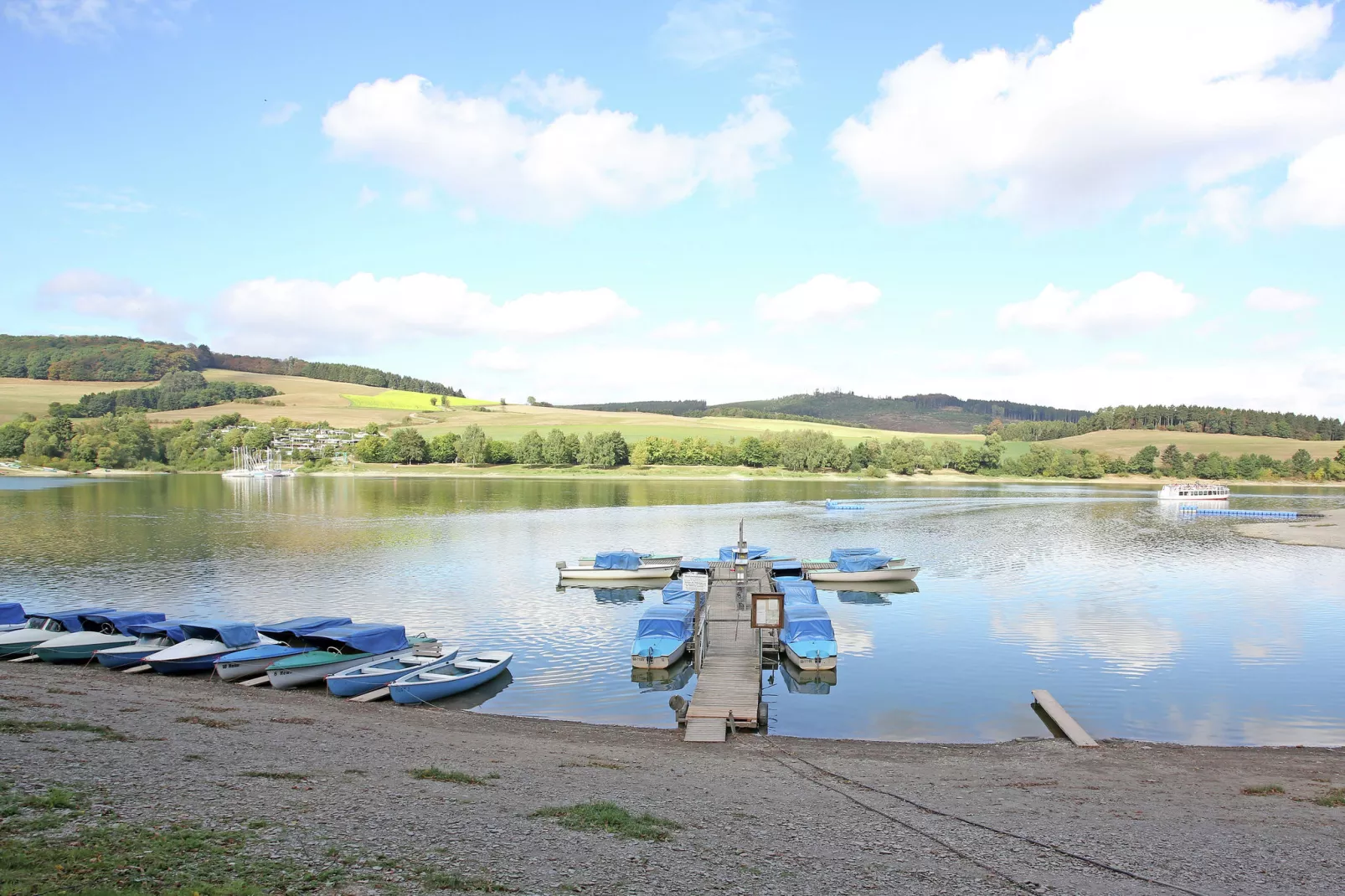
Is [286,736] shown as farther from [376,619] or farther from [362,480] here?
[362,480]

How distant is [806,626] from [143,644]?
2443 cm

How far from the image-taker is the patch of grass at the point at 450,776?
1661 centimetres

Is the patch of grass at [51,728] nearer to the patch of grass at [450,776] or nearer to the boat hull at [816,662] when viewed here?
the patch of grass at [450,776]

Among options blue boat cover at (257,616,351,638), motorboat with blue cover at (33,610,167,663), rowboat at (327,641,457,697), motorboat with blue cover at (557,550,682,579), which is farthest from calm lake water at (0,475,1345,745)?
motorboat with blue cover at (33,610,167,663)

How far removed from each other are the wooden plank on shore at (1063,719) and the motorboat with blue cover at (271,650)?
968 inches

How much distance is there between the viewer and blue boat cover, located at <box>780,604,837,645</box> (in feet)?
106

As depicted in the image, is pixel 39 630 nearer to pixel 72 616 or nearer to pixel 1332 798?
pixel 72 616

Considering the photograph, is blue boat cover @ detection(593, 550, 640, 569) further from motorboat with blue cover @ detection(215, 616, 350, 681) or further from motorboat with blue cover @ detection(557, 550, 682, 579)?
motorboat with blue cover @ detection(215, 616, 350, 681)

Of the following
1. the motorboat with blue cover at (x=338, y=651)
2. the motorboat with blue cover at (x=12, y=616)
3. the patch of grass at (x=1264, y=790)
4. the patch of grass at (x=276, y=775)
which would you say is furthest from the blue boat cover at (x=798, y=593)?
the motorboat with blue cover at (x=12, y=616)

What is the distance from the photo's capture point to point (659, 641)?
106 ft

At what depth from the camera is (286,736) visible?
20.0 metres

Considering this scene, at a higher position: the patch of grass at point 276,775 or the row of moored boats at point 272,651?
the patch of grass at point 276,775

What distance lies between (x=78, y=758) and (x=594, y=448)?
174 m

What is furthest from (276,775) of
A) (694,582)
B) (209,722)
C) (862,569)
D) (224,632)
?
(862,569)
